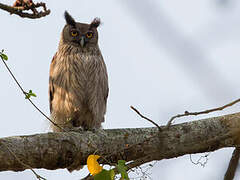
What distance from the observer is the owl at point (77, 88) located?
5.87 m

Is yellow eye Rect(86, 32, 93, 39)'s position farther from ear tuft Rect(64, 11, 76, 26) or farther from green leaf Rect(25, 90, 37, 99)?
green leaf Rect(25, 90, 37, 99)

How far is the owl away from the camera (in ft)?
19.2

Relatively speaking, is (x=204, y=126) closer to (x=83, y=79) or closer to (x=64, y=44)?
(x=83, y=79)

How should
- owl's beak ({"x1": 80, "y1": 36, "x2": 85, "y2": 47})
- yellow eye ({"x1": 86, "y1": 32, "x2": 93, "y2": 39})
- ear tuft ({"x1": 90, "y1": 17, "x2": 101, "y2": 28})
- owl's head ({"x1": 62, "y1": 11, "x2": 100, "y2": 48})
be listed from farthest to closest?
ear tuft ({"x1": 90, "y1": 17, "x2": 101, "y2": 28}), yellow eye ({"x1": 86, "y1": 32, "x2": 93, "y2": 39}), owl's head ({"x1": 62, "y1": 11, "x2": 100, "y2": 48}), owl's beak ({"x1": 80, "y1": 36, "x2": 85, "y2": 47})

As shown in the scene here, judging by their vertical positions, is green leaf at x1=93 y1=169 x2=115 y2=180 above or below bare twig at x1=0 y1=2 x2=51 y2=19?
below

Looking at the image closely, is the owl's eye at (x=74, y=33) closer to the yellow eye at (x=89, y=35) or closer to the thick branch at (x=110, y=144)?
the yellow eye at (x=89, y=35)

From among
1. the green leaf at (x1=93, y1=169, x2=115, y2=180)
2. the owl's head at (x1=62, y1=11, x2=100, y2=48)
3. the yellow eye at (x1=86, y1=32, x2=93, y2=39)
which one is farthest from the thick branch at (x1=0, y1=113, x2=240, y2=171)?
the yellow eye at (x1=86, y1=32, x2=93, y2=39)

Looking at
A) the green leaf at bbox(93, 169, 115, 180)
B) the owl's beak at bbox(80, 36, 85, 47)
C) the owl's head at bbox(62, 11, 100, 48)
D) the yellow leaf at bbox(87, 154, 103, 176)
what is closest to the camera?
the green leaf at bbox(93, 169, 115, 180)

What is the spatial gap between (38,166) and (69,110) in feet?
7.90

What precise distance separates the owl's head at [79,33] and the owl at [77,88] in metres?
0.17

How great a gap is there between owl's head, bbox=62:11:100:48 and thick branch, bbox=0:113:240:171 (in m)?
2.84

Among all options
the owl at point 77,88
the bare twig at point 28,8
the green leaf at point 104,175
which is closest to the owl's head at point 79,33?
the owl at point 77,88

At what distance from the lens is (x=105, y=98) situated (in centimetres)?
644

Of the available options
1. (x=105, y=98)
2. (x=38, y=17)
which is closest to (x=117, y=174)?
(x=38, y=17)
